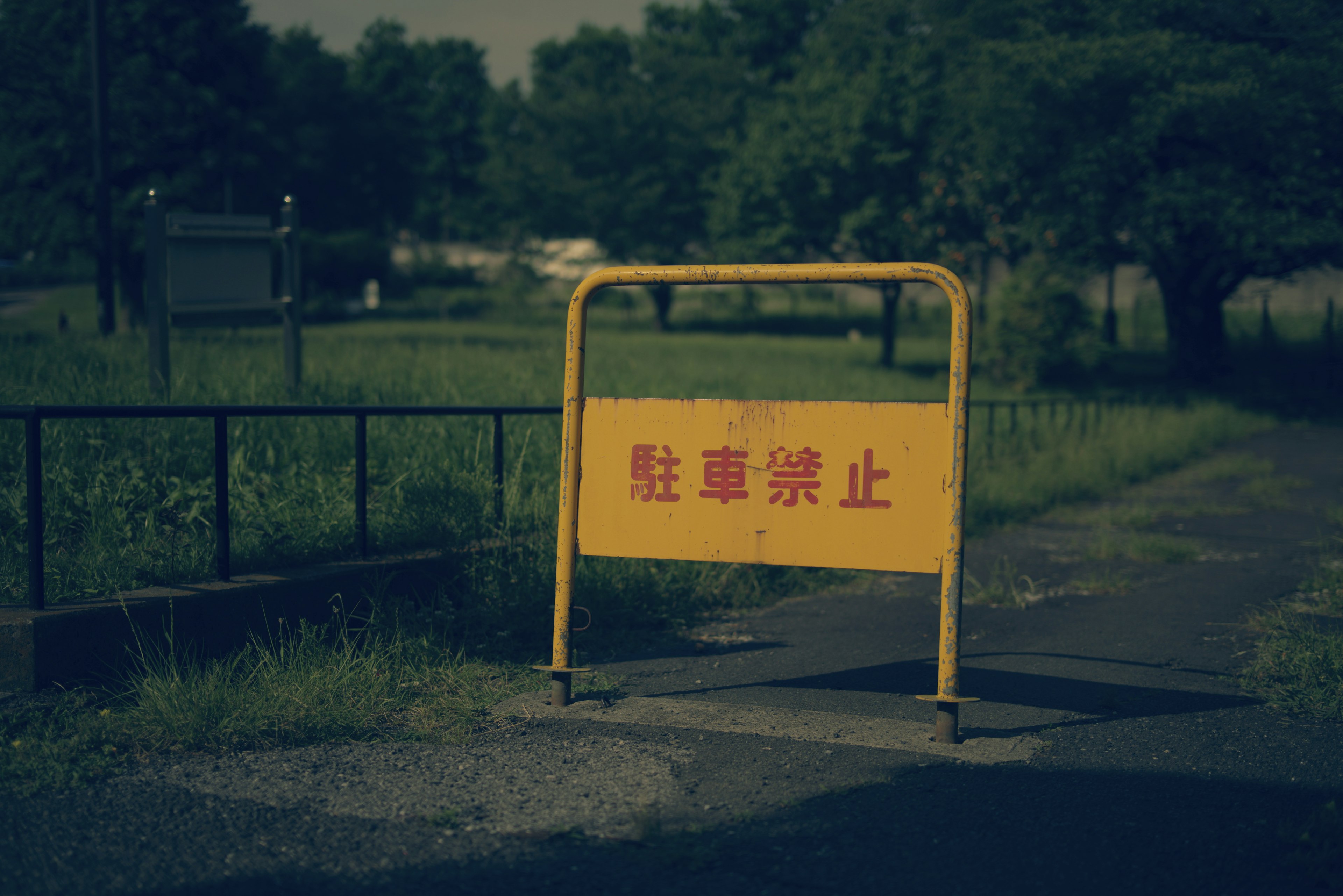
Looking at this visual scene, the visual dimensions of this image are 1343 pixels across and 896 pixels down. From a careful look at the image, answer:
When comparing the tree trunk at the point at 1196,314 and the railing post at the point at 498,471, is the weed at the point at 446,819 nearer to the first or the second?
the railing post at the point at 498,471

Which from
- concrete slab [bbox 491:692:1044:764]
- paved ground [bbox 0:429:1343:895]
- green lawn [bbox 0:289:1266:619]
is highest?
green lawn [bbox 0:289:1266:619]

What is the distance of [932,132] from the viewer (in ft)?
96.1

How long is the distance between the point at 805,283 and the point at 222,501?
2.79 meters

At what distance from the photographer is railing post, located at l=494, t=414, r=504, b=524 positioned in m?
6.41

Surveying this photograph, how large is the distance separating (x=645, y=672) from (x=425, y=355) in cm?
988

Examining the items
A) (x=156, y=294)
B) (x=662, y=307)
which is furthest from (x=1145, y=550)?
(x=662, y=307)

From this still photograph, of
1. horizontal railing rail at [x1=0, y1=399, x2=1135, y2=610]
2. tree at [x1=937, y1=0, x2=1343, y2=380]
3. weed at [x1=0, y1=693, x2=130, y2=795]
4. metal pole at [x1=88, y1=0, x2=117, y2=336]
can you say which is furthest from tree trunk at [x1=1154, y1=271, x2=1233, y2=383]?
weed at [x1=0, y1=693, x2=130, y2=795]

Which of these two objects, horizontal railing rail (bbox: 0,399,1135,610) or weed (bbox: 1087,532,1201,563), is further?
weed (bbox: 1087,532,1201,563)

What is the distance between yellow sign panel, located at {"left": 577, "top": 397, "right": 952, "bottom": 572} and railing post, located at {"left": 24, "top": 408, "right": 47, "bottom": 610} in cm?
208

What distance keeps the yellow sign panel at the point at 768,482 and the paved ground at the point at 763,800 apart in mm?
693

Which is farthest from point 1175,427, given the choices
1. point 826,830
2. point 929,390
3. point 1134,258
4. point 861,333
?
point 861,333

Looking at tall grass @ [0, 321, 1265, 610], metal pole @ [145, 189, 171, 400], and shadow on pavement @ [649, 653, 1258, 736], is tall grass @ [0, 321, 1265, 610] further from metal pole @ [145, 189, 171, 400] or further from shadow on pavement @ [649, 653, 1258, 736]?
shadow on pavement @ [649, 653, 1258, 736]

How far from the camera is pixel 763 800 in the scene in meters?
3.44

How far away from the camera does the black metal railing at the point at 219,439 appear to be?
416 centimetres
